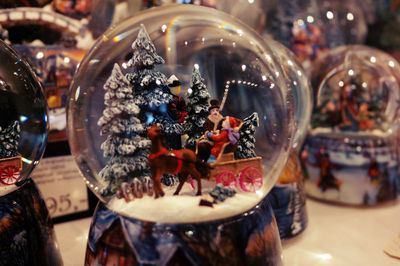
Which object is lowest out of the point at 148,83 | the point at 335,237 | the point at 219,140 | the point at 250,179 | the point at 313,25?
the point at 335,237

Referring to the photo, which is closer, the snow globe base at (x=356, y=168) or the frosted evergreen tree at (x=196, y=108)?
the frosted evergreen tree at (x=196, y=108)

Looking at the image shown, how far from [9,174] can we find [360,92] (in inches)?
→ 60.1

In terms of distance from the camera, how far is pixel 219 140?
0.82 metres

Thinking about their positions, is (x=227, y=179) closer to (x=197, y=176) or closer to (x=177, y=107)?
(x=197, y=176)

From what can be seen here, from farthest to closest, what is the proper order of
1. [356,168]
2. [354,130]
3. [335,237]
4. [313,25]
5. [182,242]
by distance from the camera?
[313,25] < [354,130] < [356,168] < [335,237] < [182,242]

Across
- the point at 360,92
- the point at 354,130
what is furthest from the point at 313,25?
the point at 354,130

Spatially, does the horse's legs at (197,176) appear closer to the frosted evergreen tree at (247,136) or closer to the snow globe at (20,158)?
the frosted evergreen tree at (247,136)

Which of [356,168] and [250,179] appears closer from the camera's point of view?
[250,179]

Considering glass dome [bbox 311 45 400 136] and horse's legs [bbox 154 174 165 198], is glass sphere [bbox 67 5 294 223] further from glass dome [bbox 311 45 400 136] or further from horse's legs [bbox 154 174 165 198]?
glass dome [bbox 311 45 400 136]

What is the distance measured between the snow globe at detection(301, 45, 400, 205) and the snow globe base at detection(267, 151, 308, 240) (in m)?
0.33

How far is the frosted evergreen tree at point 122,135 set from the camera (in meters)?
0.79

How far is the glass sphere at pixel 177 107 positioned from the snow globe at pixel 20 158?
11 centimetres

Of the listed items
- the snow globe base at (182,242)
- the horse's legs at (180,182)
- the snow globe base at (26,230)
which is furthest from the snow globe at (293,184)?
the snow globe base at (26,230)

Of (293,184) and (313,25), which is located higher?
(313,25)
